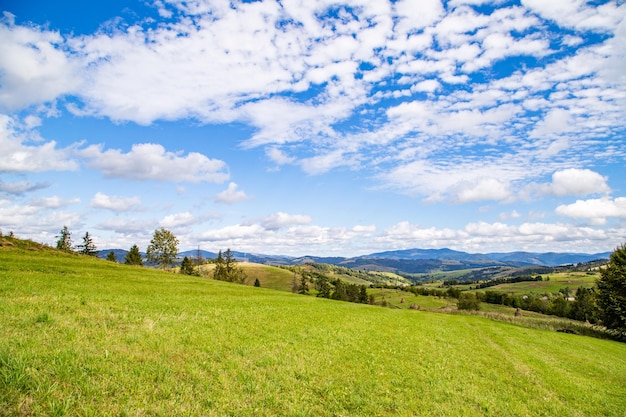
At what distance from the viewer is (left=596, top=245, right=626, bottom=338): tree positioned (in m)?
56.7

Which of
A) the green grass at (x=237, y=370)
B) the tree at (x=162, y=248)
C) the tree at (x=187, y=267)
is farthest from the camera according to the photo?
the tree at (x=187, y=267)

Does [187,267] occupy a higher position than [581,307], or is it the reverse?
[187,267]

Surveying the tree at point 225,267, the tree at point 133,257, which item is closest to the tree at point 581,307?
the tree at point 225,267

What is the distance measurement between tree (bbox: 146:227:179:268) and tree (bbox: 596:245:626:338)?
104761 mm

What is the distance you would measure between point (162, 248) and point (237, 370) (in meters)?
102

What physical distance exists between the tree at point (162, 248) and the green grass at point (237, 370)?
84.9 m

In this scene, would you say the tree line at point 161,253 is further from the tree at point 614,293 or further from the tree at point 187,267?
the tree at point 614,293

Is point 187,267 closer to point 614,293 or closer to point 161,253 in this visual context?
point 161,253

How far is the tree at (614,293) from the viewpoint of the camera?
56688 mm

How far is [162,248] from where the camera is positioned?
4067 inches

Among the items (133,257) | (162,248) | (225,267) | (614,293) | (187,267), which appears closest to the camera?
(614,293)

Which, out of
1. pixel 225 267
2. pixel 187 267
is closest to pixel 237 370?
pixel 225 267

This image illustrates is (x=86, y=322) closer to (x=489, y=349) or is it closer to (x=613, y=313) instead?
(x=489, y=349)

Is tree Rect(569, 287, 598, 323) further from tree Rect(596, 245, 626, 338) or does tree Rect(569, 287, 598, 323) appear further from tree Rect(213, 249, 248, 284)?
tree Rect(213, 249, 248, 284)
